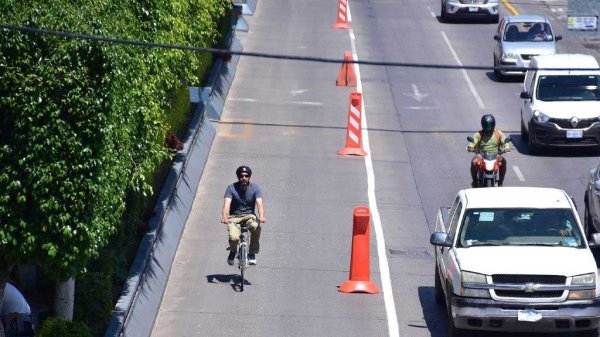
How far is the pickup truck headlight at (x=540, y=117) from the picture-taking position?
26.8m

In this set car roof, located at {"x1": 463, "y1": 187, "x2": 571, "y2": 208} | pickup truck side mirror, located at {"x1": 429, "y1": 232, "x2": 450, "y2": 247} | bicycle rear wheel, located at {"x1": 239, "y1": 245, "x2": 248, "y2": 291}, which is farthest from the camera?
bicycle rear wheel, located at {"x1": 239, "y1": 245, "x2": 248, "y2": 291}

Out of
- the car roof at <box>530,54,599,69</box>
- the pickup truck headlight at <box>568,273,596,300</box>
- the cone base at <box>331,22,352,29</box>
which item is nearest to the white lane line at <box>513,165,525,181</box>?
the car roof at <box>530,54,599,69</box>

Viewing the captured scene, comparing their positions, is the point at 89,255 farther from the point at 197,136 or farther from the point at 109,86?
the point at 197,136

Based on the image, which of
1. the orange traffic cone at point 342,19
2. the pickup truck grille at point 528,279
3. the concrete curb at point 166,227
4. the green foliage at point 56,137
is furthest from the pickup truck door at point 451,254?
the orange traffic cone at point 342,19

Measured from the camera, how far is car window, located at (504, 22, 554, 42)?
3616 cm

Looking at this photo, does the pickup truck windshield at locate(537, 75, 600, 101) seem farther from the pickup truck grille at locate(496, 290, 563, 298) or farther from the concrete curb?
the pickup truck grille at locate(496, 290, 563, 298)

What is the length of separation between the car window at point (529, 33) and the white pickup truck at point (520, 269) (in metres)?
20.3

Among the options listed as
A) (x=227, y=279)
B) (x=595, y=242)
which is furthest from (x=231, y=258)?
(x=595, y=242)

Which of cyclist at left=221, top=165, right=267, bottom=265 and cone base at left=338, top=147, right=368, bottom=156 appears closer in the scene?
cyclist at left=221, top=165, right=267, bottom=265

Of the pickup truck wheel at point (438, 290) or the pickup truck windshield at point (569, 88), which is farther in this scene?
the pickup truck windshield at point (569, 88)

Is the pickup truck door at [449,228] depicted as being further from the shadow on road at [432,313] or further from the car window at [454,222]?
the shadow on road at [432,313]

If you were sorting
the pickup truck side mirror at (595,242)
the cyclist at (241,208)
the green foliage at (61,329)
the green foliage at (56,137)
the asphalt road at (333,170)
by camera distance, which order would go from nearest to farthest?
the green foliage at (56,137) < the green foliage at (61,329) < the pickup truck side mirror at (595,242) < the asphalt road at (333,170) < the cyclist at (241,208)

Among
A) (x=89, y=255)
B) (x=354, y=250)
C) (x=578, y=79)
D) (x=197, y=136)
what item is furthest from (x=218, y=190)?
(x=89, y=255)

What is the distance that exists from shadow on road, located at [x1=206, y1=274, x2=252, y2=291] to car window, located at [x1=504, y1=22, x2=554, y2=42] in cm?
1885
